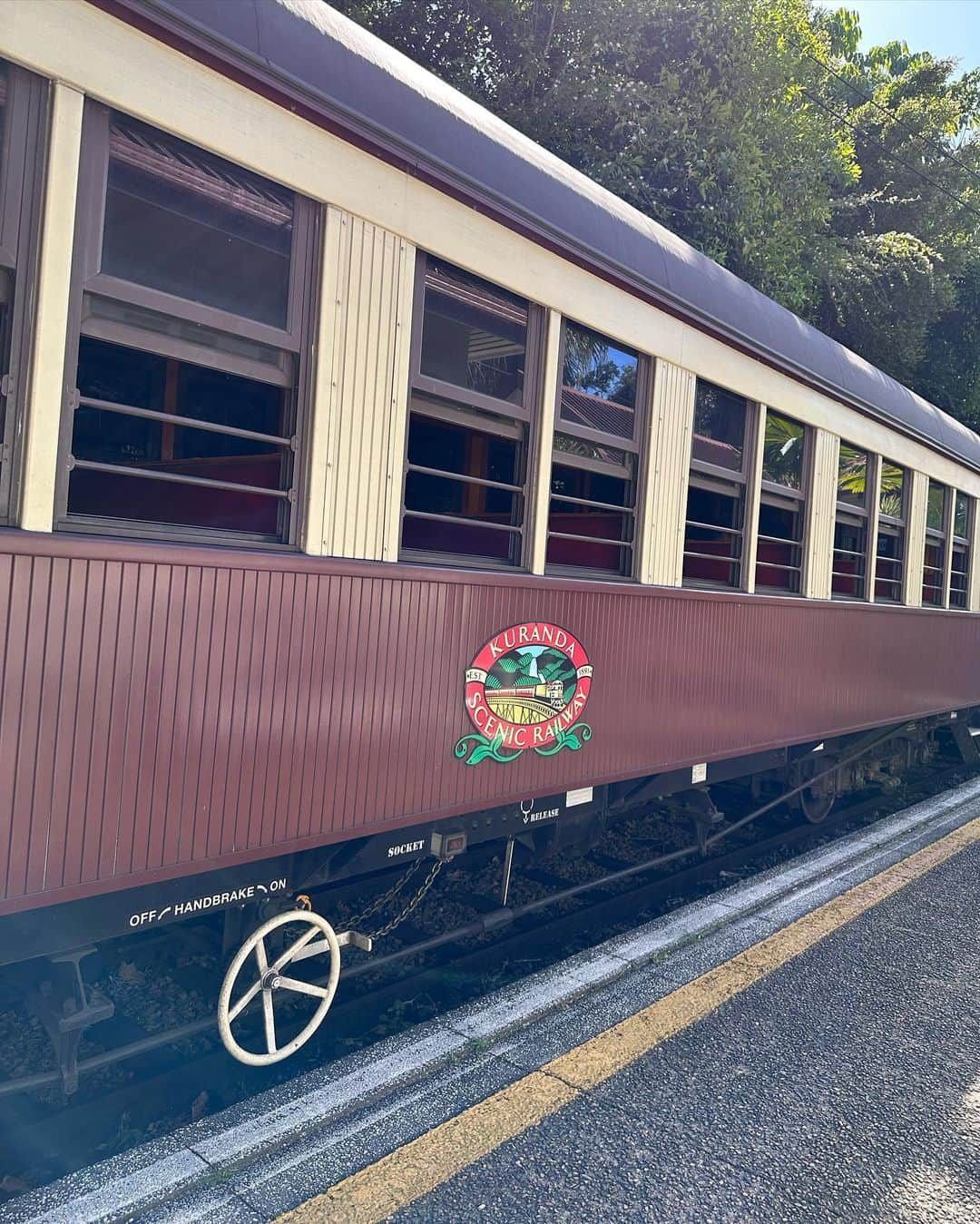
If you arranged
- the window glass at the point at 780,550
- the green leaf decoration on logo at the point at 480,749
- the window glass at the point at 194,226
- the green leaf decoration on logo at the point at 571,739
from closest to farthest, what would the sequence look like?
the window glass at the point at 194,226 → the green leaf decoration on logo at the point at 480,749 → the green leaf decoration on logo at the point at 571,739 → the window glass at the point at 780,550

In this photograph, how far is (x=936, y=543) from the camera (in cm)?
737

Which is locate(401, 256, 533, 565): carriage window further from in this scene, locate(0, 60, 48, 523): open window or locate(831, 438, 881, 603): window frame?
locate(831, 438, 881, 603): window frame

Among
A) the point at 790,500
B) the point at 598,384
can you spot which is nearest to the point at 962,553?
the point at 790,500

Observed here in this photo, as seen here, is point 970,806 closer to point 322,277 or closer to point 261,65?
point 322,277

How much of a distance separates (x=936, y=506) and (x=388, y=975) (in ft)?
18.4

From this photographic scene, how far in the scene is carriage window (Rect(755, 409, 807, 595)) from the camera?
5.04m

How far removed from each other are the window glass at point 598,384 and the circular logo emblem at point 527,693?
2.88 feet

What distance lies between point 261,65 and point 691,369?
2.40 m

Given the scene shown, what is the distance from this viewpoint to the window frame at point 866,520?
5844 mm

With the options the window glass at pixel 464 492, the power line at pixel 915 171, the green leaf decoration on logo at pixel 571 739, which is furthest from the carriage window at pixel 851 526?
the power line at pixel 915 171

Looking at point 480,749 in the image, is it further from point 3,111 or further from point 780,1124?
point 3,111

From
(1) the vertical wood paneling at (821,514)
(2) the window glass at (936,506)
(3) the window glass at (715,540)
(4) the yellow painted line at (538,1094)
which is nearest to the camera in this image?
(4) the yellow painted line at (538,1094)

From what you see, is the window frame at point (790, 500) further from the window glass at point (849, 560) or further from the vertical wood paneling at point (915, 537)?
the vertical wood paneling at point (915, 537)

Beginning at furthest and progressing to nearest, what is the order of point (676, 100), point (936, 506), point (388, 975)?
1. point (676, 100)
2. point (936, 506)
3. point (388, 975)
